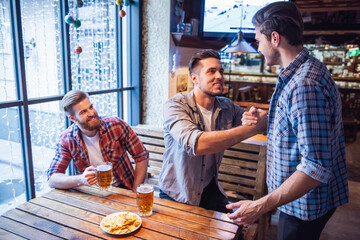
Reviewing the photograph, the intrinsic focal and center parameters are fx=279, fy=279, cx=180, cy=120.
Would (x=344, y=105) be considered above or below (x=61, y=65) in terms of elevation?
below

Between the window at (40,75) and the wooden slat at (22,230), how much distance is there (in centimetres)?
95

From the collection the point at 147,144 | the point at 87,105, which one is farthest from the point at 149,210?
the point at 147,144

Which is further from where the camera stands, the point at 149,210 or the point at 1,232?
the point at 149,210

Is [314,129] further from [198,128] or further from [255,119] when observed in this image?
[198,128]

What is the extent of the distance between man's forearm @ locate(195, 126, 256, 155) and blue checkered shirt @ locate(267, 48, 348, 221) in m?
0.16

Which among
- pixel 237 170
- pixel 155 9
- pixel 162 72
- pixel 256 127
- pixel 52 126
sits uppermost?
pixel 155 9

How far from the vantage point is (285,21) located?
1122 millimetres

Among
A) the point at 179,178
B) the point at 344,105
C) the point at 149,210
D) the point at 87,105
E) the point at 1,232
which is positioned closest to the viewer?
the point at 1,232

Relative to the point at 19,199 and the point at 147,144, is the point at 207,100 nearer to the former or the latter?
the point at 147,144

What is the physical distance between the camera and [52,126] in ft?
7.68

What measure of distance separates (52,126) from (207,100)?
1.38m

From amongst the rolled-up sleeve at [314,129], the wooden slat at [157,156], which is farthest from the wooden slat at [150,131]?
the rolled-up sleeve at [314,129]

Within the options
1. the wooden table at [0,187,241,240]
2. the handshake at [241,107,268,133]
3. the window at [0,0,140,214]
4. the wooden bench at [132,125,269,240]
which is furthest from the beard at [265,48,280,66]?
the window at [0,0,140,214]

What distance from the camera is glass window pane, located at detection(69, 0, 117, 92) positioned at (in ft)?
8.25
